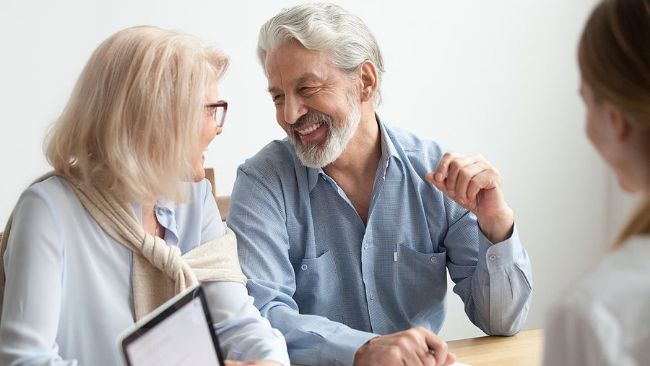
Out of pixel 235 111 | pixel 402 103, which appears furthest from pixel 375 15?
pixel 235 111

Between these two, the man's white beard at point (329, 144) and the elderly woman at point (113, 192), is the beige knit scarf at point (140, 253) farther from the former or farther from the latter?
the man's white beard at point (329, 144)

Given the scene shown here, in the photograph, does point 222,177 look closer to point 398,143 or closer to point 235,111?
point 235,111

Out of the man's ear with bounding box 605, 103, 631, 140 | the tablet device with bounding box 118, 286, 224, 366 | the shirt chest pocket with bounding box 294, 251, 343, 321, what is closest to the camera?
the man's ear with bounding box 605, 103, 631, 140

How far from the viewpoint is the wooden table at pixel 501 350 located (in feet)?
5.54

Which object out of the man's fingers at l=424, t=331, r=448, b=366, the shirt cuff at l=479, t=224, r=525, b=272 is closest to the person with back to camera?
the man's fingers at l=424, t=331, r=448, b=366

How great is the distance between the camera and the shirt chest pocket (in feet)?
6.32

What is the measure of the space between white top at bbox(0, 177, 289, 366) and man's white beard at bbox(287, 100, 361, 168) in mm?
455

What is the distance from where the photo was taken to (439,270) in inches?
77.5

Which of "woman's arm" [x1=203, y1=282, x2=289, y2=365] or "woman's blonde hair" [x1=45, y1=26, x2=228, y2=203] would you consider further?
"woman's arm" [x1=203, y1=282, x2=289, y2=365]

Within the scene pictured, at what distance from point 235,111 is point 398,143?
3.96 feet

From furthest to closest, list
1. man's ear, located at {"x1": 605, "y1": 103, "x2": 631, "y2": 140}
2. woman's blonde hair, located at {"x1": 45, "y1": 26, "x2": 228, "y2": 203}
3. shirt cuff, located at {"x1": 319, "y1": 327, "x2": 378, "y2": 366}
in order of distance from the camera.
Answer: shirt cuff, located at {"x1": 319, "y1": 327, "x2": 378, "y2": 366}
woman's blonde hair, located at {"x1": 45, "y1": 26, "x2": 228, "y2": 203}
man's ear, located at {"x1": 605, "y1": 103, "x2": 631, "y2": 140}

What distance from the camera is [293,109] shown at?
1986 millimetres

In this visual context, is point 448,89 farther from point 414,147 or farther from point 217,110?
point 217,110

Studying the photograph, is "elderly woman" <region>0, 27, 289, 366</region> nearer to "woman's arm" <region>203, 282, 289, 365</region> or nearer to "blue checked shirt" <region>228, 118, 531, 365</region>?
"woman's arm" <region>203, 282, 289, 365</region>
